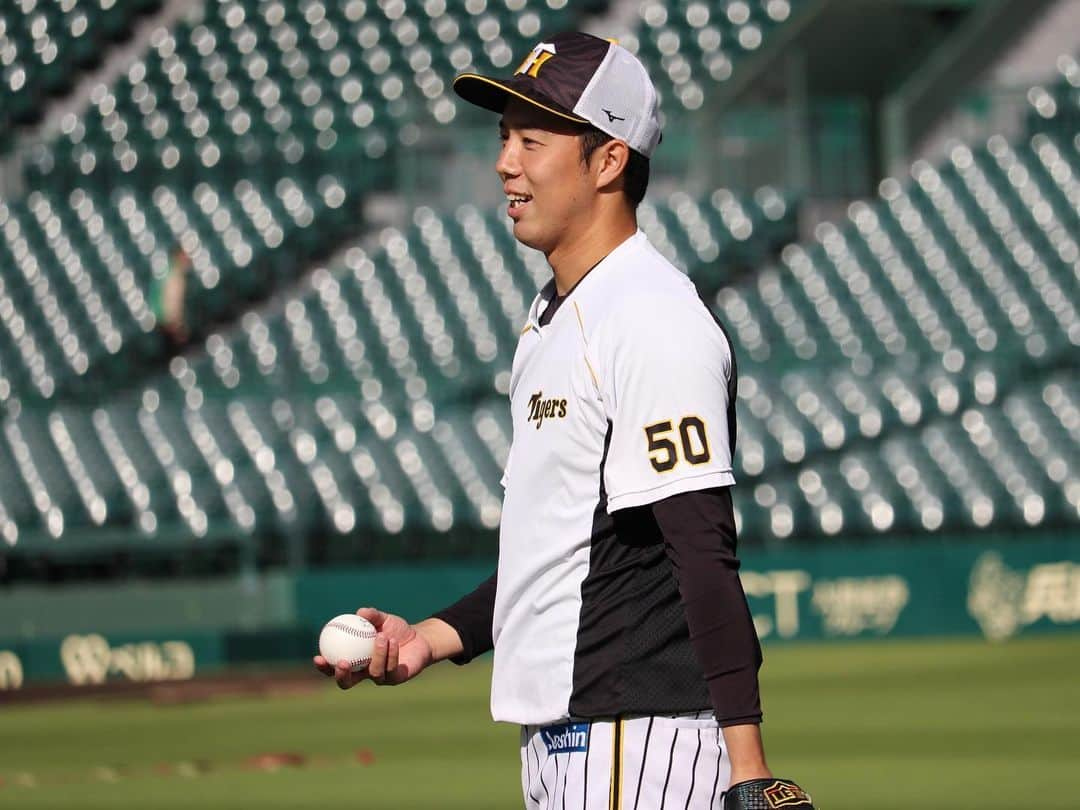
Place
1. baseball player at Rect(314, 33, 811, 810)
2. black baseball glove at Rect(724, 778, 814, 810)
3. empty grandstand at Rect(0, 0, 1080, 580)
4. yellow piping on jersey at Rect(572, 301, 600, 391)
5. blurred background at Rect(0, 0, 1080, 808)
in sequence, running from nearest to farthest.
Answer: black baseball glove at Rect(724, 778, 814, 810) → baseball player at Rect(314, 33, 811, 810) → yellow piping on jersey at Rect(572, 301, 600, 391) → blurred background at Rect(0, 0, 1080, 808) → empty grandstand at Rect(0, 0, 1080, 580)

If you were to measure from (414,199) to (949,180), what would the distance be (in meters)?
6.25

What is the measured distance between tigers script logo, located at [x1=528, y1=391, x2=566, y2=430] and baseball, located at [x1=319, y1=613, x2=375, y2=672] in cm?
48

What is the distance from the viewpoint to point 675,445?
9.32ft

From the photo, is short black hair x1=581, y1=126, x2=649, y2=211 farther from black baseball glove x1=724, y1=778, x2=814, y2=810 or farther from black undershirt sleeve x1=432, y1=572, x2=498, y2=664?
black baseball glove x1=724, y1=778, x2=814, y2=810

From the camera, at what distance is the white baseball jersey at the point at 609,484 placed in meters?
2.86

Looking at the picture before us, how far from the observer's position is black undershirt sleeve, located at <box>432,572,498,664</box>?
3463 mm

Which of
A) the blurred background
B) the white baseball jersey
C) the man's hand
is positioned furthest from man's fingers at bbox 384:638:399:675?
the blurred background

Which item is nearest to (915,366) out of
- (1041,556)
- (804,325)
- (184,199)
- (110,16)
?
(804,325)

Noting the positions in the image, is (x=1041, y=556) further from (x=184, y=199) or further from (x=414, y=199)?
(x=184, y=199)

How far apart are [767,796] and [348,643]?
821mm

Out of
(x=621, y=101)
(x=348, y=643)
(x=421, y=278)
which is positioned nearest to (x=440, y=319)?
(x=421, y=278)

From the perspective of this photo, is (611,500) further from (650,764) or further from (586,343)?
(650,764)

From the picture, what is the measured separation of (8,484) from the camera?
1919 centimetres

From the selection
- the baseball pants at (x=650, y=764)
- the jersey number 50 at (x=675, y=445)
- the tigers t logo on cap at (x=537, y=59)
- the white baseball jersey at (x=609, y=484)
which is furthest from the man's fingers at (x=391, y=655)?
the tigers t logo on cap at (x=537, y=59)
